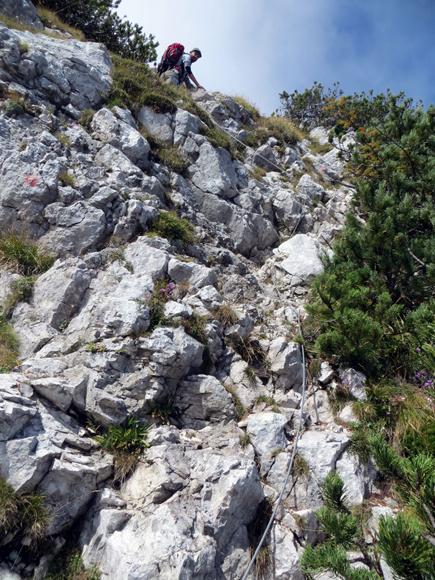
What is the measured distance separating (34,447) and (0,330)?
2.79 m

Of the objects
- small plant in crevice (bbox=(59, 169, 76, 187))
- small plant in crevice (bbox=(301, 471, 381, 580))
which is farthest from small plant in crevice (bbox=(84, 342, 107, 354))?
small plant in crevice (bbox=(59, 169, 76, 187))

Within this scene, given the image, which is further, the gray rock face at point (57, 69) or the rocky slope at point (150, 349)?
the gray rock face at point (57, 69)

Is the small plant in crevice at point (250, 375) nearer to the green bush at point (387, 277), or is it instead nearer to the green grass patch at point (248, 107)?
the green bush at point (387, 277)

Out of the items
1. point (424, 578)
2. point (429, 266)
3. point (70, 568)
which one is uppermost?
point (429, 266)

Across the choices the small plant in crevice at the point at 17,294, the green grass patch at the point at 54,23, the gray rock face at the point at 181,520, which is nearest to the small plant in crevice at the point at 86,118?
the small plant in crevice at the point at 17,294

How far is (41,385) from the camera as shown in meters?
5.69

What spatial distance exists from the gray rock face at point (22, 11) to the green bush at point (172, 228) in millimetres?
10369

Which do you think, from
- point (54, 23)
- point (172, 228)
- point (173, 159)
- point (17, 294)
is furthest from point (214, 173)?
point (54, 23)

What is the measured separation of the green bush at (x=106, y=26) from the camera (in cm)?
1706

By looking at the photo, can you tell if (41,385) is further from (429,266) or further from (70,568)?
(429,266)

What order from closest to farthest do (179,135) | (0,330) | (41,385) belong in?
(41,385), (0,330), (179,135)

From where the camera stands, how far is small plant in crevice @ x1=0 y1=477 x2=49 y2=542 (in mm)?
4539

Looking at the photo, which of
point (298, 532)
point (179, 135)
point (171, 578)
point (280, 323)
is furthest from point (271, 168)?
point (171, 578)

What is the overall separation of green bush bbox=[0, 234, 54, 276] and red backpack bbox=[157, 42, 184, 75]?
41.4 ft
